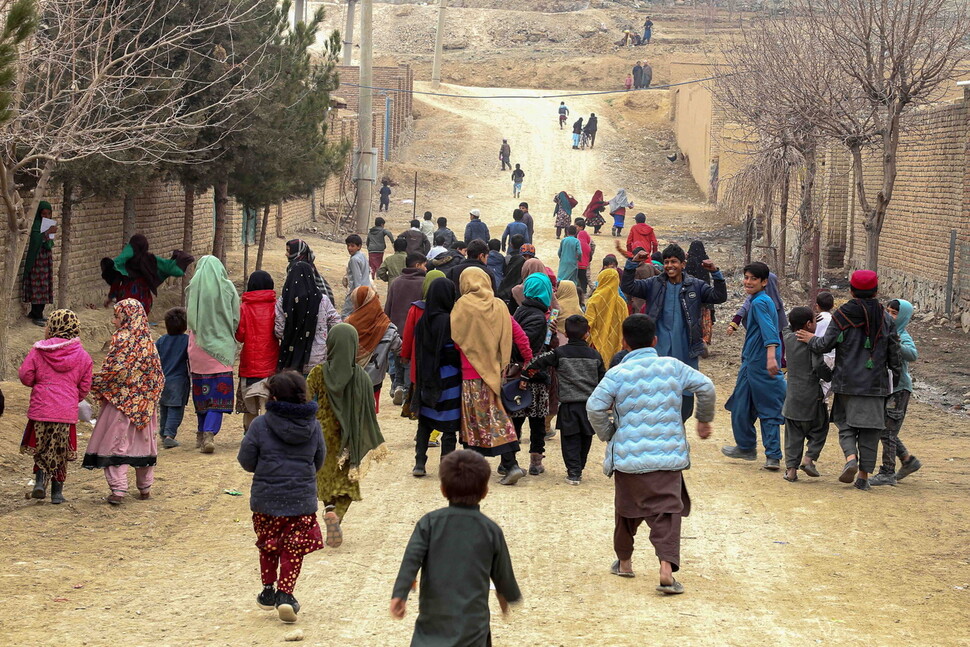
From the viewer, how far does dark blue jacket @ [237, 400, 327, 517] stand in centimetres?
572

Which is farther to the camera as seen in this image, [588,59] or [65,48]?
[588,59]

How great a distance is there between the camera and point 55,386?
7.88 m

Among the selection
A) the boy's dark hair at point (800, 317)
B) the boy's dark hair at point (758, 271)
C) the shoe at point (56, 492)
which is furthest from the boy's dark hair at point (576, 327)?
the shoe at point (56, 492)

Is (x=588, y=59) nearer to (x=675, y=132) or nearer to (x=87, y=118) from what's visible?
(x=675, y=132)

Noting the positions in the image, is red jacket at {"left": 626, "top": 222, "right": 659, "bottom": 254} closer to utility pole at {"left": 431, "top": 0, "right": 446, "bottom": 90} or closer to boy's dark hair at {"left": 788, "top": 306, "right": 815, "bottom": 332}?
boy's dark hair at {"left": 788, "top": 306, "right": 815, "bottom": 332}

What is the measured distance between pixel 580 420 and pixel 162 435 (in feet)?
13.3

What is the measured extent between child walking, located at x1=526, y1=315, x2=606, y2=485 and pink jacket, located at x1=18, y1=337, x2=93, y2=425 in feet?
10.9

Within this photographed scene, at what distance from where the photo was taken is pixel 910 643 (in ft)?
18.2

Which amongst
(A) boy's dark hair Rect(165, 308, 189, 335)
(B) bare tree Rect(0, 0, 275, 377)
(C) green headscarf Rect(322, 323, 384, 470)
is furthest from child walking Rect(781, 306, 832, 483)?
(B) bare tree Rect(0, 0, 275, 377)

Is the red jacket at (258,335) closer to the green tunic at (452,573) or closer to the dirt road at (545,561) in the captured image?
the dirt road at (545,561)

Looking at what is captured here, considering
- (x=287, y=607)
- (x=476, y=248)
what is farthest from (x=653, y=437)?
(x=476, y=248)

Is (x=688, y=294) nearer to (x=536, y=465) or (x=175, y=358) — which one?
(x=536, y=465)

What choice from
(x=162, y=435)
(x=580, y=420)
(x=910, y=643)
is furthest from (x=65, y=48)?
(x=910, y=643)

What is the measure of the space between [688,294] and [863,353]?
1.76 meters
